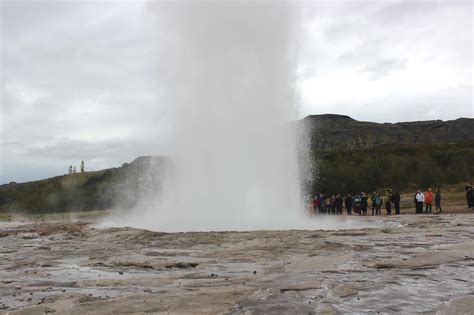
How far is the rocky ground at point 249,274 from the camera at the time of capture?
232 inches

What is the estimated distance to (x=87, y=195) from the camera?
221 feet

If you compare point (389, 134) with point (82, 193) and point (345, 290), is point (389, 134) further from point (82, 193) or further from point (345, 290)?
point (345, 290)

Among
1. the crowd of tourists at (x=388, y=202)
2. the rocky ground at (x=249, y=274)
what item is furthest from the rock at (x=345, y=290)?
the crowd of tourists at (x=388, y=202)

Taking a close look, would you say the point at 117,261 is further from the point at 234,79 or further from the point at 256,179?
the point at 234,79

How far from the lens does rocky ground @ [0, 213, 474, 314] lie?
19.3 feet

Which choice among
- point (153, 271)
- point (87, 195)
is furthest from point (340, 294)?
point (87, 195)

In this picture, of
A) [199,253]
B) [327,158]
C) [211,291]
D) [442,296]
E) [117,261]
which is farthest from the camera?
[327,158]

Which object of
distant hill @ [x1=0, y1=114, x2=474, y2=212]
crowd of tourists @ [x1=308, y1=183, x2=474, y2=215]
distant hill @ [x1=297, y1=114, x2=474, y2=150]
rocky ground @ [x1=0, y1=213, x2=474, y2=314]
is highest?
distant hill @ [x1=297, y1=114, x2=474, y2=150]

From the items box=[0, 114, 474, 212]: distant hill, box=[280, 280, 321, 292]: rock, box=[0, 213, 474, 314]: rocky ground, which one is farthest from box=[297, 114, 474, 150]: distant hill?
box=[280, 280, 321, 292]: rock

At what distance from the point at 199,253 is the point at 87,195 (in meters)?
59.9

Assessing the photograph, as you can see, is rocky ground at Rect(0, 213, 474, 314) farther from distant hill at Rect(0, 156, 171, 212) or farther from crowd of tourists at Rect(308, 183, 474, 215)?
distant hill at Rect(0, 156, 171, 212)

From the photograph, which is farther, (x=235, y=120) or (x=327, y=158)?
(x=327, y=158)

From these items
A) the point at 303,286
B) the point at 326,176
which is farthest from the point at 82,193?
the point at 303,286

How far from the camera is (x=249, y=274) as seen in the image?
8055mm
